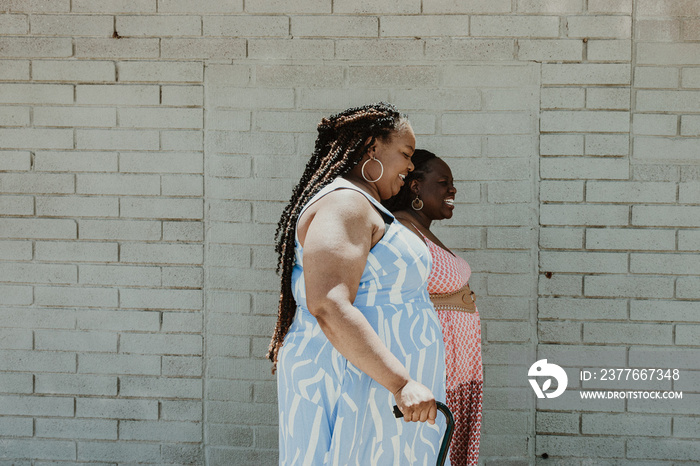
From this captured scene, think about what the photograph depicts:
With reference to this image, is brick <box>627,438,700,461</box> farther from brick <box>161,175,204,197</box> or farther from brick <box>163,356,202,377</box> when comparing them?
brick <box>161,175,204,197</box>

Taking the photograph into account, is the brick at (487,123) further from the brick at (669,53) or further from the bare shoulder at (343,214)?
the bare shoulder at (343,214)

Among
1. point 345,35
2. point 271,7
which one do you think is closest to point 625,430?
point 345,35

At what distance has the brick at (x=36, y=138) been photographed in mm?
4043

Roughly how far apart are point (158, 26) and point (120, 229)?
4.45ft

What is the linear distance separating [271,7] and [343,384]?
270 centimetres

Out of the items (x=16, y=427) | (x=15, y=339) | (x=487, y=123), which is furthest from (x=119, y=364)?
(x=487, y=123)

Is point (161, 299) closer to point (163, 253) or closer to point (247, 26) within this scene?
point (163, 253)

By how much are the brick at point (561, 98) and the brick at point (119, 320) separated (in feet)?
9.40

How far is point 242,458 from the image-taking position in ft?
13.1

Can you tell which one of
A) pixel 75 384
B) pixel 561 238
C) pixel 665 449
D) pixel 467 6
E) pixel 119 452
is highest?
pixel 467 6

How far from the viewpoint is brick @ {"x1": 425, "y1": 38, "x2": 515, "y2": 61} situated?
3865 mm

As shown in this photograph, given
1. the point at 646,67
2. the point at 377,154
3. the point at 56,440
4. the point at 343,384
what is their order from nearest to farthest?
the point at 343,384
the point at 377,154
the point at 646,67
the point at 56,440

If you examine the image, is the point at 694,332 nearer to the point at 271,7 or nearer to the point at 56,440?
the point at 271,7

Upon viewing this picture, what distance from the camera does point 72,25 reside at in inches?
158
